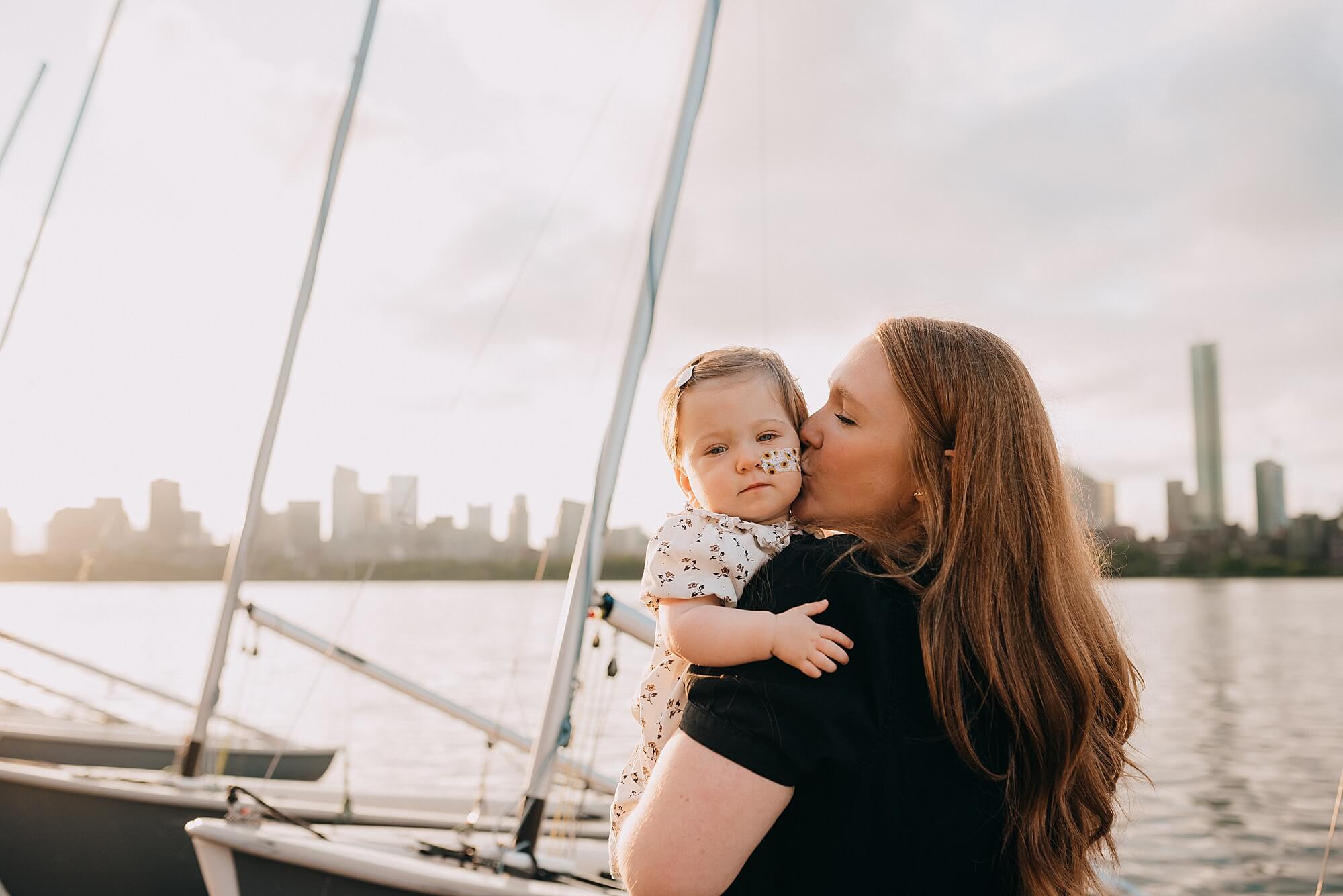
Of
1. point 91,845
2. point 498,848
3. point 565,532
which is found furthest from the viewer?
point 91,845

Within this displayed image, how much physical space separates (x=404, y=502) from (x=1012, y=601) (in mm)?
4757

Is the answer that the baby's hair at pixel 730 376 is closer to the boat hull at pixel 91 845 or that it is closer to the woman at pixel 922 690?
the woman at pixel 922 690

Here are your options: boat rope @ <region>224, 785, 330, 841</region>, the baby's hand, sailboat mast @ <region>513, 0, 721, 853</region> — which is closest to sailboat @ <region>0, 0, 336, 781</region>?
boat rope @ <region>224, 785, 330, 841</region>

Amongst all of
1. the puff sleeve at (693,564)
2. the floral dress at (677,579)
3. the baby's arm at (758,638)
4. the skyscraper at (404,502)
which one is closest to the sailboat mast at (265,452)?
the skyscraper at (404,502)

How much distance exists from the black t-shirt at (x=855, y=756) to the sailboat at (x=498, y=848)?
2.27 metres

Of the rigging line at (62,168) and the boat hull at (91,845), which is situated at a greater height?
the rigging line at (62,168)

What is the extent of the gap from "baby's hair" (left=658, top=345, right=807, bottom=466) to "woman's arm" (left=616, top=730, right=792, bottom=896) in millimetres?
713

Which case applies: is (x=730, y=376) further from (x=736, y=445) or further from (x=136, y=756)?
(x=136, y=756)

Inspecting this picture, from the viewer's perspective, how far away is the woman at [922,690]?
3.74 feet

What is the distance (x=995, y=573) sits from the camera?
1.32 meters

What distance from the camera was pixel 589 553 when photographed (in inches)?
143

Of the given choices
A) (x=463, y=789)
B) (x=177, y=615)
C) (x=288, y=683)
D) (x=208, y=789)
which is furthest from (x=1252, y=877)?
(x=177, y=615)

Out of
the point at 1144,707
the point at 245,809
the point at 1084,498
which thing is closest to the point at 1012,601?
the point at 1084,498

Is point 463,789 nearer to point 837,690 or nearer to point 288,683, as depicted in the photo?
point 837,690
